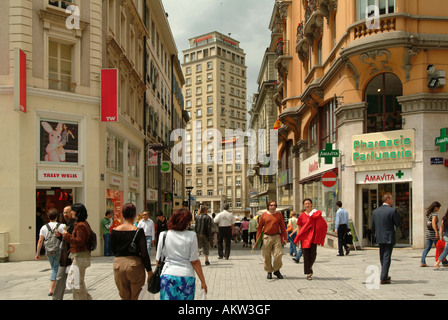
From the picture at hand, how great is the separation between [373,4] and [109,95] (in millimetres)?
11222

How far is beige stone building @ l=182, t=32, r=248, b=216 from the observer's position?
10281cm

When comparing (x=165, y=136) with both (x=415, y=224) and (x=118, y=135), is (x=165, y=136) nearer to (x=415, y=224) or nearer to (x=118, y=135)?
(x=118, y=135)

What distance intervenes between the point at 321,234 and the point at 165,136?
33712mm

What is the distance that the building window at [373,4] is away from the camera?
19.2 m

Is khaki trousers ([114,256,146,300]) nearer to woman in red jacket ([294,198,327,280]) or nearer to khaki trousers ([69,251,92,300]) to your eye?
khaki trousers ([69,251,92,300])

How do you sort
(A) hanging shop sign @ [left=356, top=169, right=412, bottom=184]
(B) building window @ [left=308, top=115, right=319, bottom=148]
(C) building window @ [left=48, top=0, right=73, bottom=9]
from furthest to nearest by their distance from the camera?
(B) building window @ [left=308, top=115, right=319, bottom=148]
(A) hanging shop sign @ [left=356, top=169, right=412, bottom=184]
(C) building window @ [left=48, top=0, right=73, bottom=9]

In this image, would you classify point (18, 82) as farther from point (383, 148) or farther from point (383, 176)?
point (383, 176)

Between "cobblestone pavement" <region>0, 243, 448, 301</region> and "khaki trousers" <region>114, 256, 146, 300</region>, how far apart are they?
2933mm

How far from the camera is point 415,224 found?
60.2ft

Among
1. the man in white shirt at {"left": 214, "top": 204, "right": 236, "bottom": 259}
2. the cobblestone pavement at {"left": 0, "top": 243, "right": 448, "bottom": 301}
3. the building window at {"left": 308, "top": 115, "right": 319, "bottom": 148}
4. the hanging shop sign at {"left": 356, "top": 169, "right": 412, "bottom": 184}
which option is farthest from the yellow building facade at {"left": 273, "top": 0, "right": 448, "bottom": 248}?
the man in white shirt at {"left": 214, "top": 204, "right": 236, "bottom": 259}

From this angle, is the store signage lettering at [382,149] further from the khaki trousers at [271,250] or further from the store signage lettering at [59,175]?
the store signage lettering at [59,175]

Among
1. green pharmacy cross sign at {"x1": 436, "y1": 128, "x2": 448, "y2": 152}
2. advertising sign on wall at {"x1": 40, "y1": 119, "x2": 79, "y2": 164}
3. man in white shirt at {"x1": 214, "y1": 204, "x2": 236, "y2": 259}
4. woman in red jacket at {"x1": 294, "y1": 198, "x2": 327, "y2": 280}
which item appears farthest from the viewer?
advertising sign on wall at {"x1": 40, "y1": 119, "x2": 79, "y2": 164}

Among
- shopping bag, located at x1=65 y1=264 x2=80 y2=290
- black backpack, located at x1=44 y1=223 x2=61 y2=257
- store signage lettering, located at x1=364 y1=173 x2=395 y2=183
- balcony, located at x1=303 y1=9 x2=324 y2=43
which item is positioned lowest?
shopping bag, located at x1=65 y1=264 x2=80 y2=290

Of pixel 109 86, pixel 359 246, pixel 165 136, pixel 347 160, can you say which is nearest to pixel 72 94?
pixel 109 86
